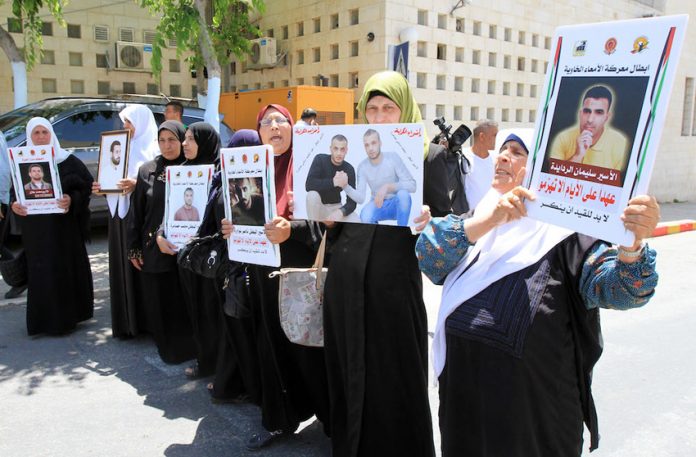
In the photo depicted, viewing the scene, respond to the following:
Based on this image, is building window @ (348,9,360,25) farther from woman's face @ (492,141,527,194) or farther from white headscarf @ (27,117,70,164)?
woman's face @ (492,141,527,194)

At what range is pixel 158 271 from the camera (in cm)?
433

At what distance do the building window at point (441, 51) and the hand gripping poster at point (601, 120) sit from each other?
395 inches

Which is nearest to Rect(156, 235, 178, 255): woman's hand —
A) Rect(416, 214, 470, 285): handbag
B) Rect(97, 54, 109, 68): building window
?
Rect(416, 214, 470, 285): handbag

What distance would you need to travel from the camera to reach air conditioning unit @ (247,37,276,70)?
12.6m

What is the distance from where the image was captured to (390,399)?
260cm

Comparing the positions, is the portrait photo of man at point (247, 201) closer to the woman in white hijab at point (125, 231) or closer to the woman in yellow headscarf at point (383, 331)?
the woman in yellow headscarf at point (383, 331)

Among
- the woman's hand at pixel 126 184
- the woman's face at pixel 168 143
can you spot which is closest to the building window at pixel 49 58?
the woman's hand at pixel 126 184

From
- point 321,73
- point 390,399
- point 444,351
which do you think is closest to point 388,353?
point 390,399

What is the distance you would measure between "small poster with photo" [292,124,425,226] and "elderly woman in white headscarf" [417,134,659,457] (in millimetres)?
335

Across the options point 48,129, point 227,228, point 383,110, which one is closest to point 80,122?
point 48,129

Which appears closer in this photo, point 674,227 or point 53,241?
point 53,241

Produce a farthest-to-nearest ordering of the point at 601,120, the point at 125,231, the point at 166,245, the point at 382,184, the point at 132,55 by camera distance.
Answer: the point at 132,55 → the point at 125,231 → the point at 166,245 → the point at 382,184 → the point at 601,120

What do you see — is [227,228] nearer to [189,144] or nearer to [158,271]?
[189,144]

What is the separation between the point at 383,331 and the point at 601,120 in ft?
4.33
